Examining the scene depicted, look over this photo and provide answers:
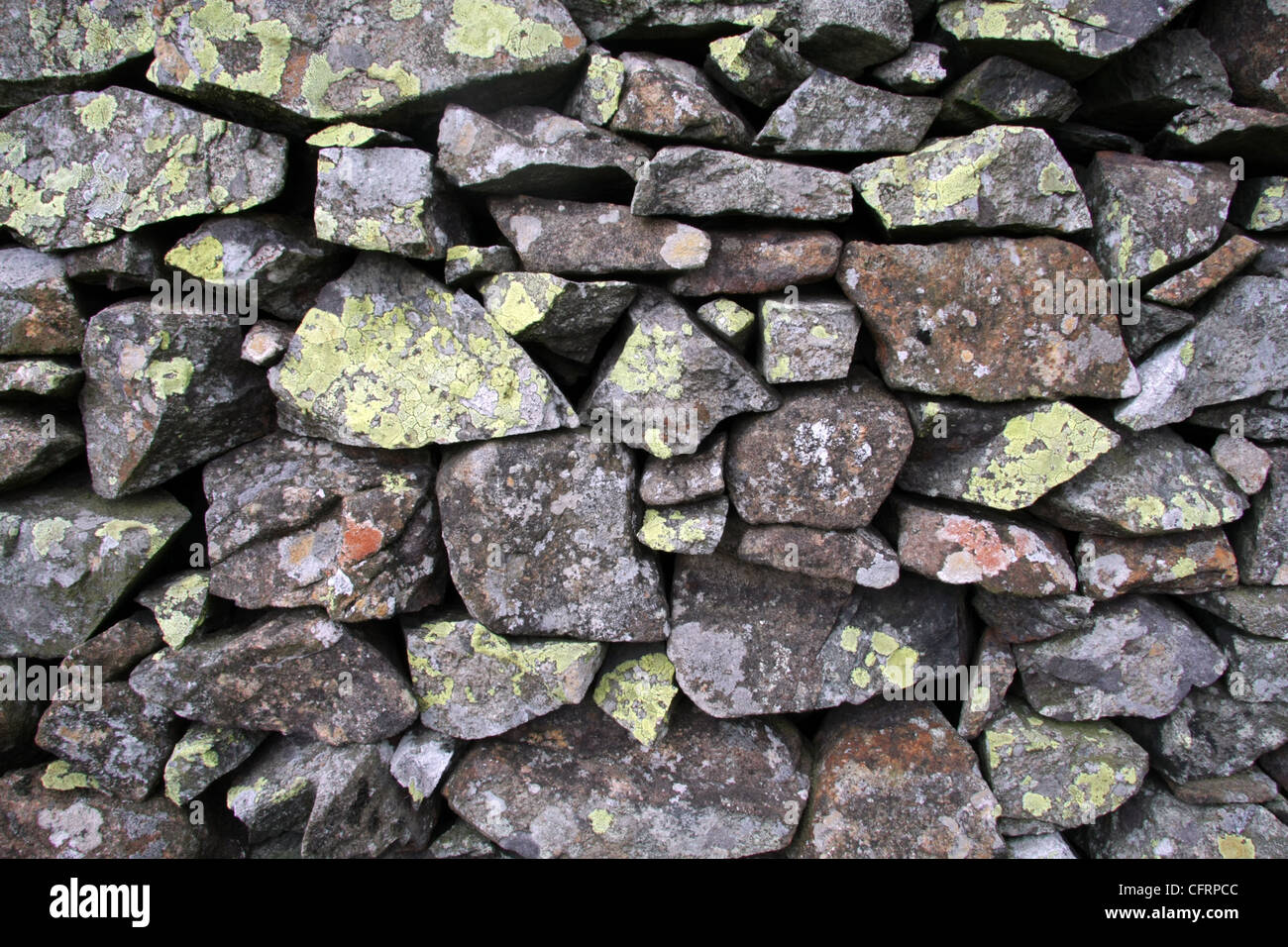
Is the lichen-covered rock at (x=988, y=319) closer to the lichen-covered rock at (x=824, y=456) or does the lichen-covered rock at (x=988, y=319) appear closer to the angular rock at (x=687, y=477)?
the lichen-covered rock at (x=824, y=456)

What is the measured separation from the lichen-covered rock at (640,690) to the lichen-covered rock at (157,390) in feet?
7.51

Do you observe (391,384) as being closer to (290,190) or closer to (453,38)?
(290,190)

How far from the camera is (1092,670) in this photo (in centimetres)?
349

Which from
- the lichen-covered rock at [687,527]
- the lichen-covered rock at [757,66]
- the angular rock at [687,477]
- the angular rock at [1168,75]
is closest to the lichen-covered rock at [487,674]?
the lichen-covered rock at [687,527]

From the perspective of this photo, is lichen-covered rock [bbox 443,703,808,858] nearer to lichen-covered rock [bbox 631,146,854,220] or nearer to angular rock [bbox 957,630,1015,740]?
angular rock [bbox 957,630,1015,740]

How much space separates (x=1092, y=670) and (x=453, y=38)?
4.34m

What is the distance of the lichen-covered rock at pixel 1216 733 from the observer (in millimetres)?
3523

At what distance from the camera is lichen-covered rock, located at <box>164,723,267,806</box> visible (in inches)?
136

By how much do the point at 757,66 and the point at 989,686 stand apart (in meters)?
3.28

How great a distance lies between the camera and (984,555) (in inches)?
127

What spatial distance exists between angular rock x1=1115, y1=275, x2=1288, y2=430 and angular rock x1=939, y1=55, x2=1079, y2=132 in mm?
1184

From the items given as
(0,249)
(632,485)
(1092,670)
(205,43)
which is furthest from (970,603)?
(0,249)

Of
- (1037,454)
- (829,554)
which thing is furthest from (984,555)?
(829,554)

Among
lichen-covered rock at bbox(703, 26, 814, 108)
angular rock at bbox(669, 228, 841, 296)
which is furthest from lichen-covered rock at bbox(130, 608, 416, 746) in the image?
lichen-covered rock at bbox(703, 26, 814, 108)
